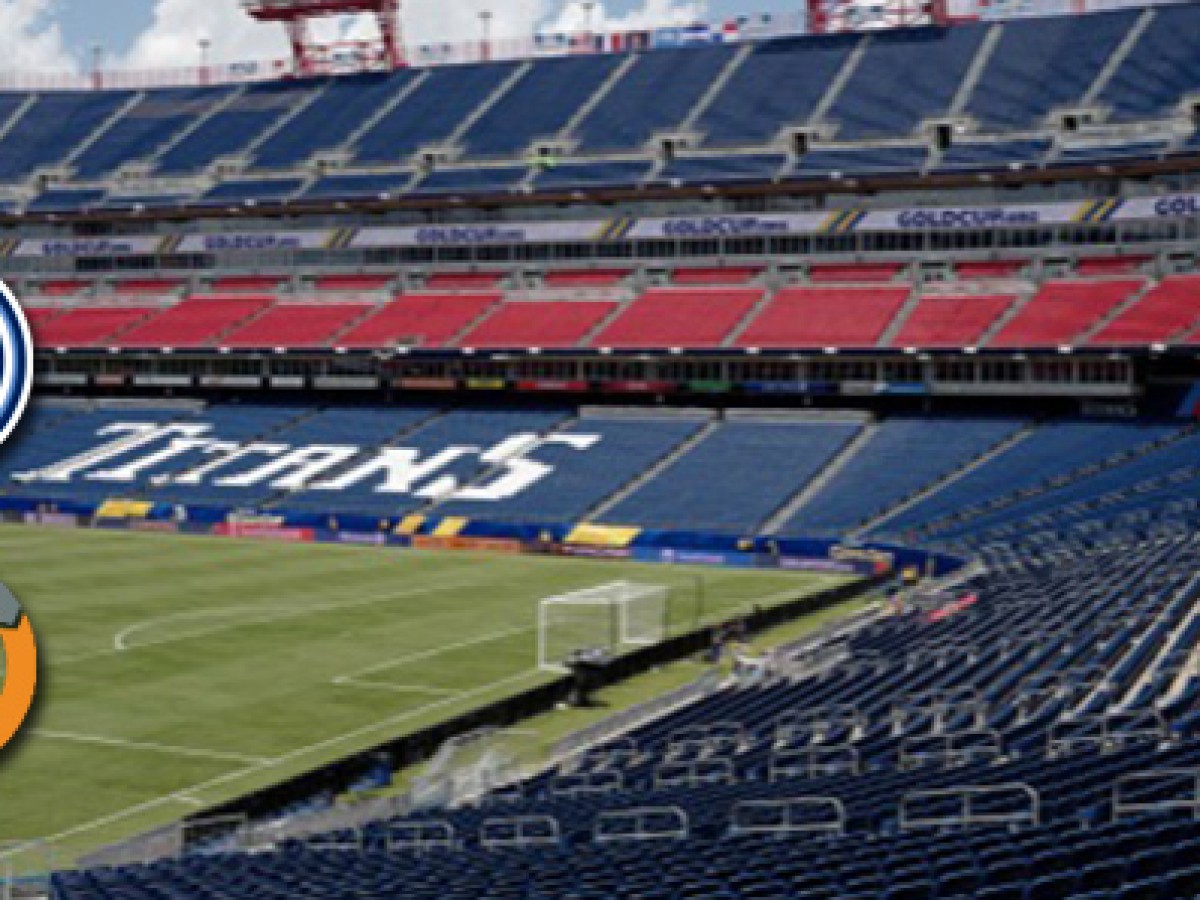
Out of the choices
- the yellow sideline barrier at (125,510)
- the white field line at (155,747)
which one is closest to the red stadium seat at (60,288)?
the yellow sideline barrier at (125,510)

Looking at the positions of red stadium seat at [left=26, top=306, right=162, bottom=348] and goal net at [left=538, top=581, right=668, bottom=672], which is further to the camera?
red stadium seat at [left=26, top=306, right=162, bottom=348]

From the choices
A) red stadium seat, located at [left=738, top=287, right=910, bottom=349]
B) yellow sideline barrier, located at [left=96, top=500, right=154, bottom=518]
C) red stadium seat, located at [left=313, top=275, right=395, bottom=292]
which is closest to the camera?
yellow sideline barrier, located at [left=96, top=500, right=154, bottom=518]

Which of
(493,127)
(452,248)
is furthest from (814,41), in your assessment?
(452,248)

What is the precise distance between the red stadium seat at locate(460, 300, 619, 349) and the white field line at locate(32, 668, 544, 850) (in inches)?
1609

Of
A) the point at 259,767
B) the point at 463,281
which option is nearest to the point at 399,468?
the point at 463,281

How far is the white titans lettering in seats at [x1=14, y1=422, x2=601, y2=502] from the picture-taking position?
7156cm

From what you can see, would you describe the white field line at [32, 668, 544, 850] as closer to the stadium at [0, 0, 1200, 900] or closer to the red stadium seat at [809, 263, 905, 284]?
the stadium at [0, 0, 1200, 900]

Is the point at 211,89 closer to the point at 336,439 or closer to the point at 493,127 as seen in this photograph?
the point at 493,127

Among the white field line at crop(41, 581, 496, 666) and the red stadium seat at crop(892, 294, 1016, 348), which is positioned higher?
the red stadium seat at crop(892, 294, 1016, 348)

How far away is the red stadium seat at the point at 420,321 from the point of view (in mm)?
82375

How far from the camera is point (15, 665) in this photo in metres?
7.09

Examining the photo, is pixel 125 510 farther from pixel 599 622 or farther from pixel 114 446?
pixel 599 622

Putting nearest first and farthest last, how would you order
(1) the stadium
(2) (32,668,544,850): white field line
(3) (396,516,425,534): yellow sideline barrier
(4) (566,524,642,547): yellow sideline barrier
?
(1) the stadium, (2) (32,668,544,850): white field line, (4) (566,524,642,547): yellow sideline barrier, (3) (396,516,425,534): yellow sideline barrier

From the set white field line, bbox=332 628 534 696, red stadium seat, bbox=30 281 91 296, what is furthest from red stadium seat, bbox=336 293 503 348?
white field line, bbox=332 628 534 696
